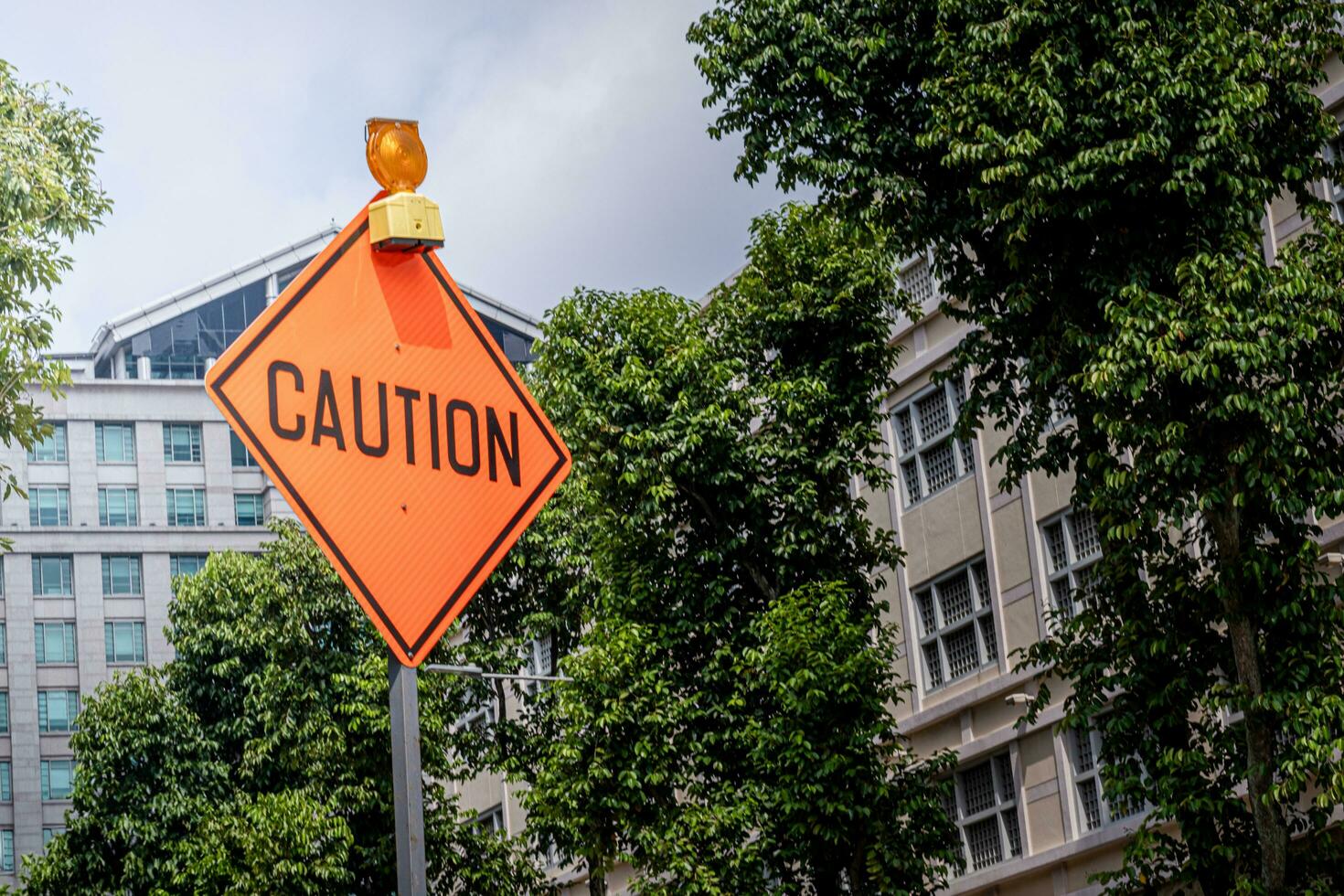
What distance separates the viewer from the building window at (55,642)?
63125 mm

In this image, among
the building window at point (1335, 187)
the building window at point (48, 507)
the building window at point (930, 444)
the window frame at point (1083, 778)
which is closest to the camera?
the building window at point (1335, 187)

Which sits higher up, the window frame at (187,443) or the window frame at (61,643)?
the window frame at (187,443)

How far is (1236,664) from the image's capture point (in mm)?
13852

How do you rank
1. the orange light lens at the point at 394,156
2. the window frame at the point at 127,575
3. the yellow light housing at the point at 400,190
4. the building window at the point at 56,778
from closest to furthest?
the yellow light housing at the point at 400,190, the orange light lens at the point at 394,156, the building window at the point at 56,778, the window frame at the point at 127,575

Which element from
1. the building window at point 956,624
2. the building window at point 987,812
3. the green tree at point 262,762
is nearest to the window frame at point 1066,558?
the building window at point 956,624

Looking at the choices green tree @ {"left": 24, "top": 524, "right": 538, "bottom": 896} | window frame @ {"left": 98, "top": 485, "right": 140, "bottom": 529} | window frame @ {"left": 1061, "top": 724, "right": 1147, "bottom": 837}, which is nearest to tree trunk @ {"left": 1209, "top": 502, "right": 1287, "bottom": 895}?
window frame @ {"left": 1061, "top": 724, "right": 1147, "bottom": 837}

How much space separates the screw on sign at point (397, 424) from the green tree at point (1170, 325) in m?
9.01

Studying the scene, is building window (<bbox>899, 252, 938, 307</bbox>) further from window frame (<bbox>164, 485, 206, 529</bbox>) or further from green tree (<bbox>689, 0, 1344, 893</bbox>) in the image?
window frame (<bbox>164, 485, 206, 529</bbox>)

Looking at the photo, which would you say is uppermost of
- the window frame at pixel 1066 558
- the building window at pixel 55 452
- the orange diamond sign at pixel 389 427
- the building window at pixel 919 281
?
the building window at pixel 55 452

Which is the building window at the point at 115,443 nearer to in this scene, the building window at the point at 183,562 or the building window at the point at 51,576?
the building window at the point at 51,576

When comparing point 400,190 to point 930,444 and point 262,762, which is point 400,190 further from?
point 262,762

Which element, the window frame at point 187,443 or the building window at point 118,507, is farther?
the window frame at point 187,443

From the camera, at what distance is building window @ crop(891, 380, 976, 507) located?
24969 millimetres

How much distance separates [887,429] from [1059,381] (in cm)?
1200
